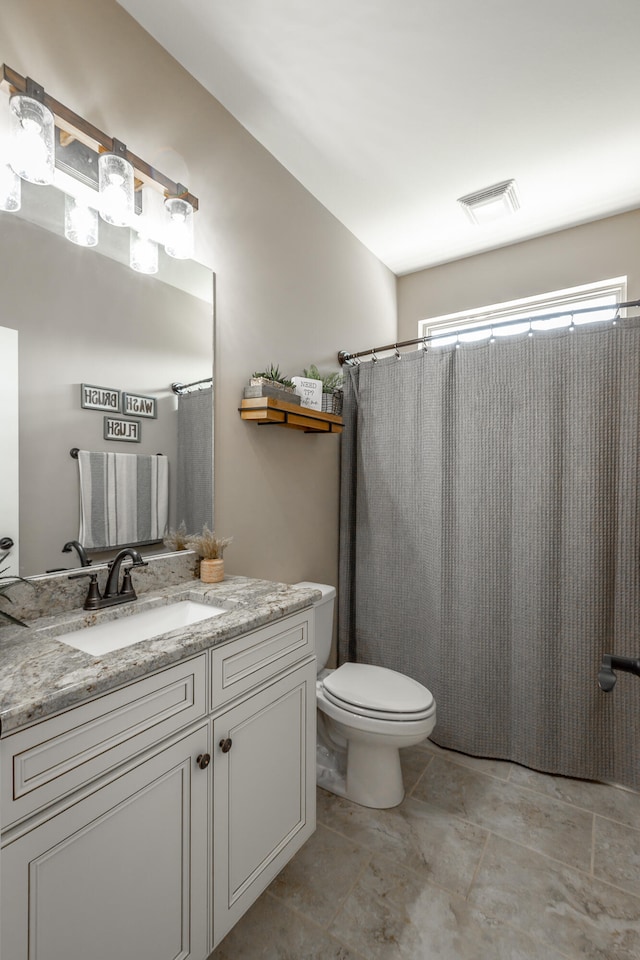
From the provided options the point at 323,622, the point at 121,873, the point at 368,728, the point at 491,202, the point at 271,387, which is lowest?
the point at 368,728

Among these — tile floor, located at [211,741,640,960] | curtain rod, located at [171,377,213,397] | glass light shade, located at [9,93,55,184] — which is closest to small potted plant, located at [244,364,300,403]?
curtain rod, located at [171,377,213,397]

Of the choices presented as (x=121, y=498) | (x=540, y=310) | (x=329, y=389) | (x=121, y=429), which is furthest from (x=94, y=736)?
(x=540, y=310)

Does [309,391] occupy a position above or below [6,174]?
below

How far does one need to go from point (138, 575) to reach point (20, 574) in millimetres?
343

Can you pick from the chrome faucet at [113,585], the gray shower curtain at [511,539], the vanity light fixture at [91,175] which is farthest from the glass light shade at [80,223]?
the gray shower curtain at [511,539]

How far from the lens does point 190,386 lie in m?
1.61

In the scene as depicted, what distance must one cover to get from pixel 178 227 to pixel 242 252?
0.39m

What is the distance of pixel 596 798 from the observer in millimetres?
1787

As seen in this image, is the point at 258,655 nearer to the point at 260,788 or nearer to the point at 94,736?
the point at 260,788

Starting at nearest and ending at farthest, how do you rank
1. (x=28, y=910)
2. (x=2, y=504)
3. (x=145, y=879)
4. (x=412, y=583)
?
(x=28, y=910) < (x=145, y=879) < (x=2, y=504) < (x=412, y=583)

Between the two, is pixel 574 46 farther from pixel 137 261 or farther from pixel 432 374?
pixel 137 261

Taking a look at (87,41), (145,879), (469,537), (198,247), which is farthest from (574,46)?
(145,879)

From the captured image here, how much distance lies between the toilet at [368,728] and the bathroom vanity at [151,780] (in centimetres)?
35

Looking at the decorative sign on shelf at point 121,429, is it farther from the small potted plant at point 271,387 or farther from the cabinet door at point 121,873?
the cabinet door at point 121,873
